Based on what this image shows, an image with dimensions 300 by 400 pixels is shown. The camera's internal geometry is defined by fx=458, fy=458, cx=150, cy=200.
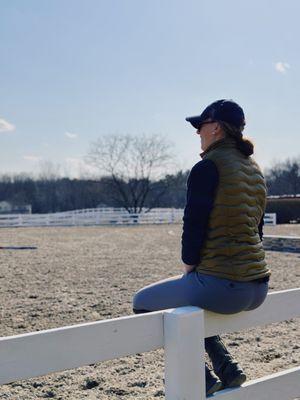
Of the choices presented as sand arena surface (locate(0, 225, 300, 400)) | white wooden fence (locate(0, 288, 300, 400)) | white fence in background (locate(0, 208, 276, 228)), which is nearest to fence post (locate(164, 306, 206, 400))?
white wooden fence (locate(0, 288, 300, 400))

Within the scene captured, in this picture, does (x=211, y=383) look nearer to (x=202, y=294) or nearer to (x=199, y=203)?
(x=202, y=294)

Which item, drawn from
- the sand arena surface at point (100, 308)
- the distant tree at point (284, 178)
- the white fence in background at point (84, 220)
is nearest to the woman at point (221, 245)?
the sand arena surface at point (100, 308)

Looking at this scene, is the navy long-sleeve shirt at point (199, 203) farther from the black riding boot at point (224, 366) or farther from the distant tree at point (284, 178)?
the distant tree at point (284, 178)

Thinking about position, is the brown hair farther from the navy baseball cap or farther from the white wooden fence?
the white wooden fence

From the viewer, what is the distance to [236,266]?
195cm

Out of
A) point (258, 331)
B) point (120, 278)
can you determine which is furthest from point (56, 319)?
point (120, 278)

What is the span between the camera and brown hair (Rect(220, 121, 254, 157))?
2094 mm

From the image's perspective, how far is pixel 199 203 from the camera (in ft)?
6.38

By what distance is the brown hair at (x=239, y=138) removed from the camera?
2.09m

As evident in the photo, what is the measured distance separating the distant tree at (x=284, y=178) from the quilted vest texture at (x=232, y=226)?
62.3 metres

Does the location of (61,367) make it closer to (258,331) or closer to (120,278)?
(258,331)

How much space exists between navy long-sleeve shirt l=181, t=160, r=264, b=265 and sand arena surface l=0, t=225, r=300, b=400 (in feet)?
5.03

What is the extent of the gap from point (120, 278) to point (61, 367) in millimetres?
6535

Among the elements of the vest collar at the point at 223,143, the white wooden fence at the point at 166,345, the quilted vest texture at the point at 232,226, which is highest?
the vest collar at the point at 223,143
